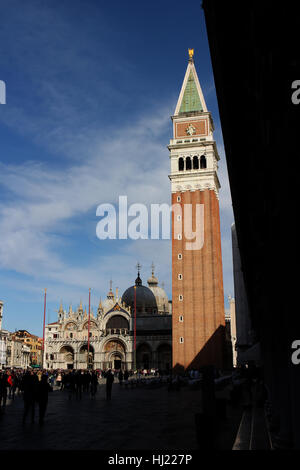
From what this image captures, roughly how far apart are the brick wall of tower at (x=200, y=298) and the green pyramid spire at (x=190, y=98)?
1331cm

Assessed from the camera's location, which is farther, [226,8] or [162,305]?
[162,305]

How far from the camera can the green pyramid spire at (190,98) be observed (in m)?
62.7

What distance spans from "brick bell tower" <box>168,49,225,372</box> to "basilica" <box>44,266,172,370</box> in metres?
13.3

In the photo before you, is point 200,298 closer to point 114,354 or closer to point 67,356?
point 114,354

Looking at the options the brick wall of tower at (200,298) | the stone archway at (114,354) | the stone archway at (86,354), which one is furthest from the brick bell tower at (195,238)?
the stone archway at (86,354)

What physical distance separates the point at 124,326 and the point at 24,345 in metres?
52.7

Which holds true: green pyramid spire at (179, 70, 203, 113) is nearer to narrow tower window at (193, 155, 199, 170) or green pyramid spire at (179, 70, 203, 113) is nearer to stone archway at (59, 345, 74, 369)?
narrow tower window at (193, 155, 199, 170)

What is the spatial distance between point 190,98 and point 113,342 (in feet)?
131

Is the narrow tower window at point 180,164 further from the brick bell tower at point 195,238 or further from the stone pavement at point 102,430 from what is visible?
the stone pavement at point 102,430

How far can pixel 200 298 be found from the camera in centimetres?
5491

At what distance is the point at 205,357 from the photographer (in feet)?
174

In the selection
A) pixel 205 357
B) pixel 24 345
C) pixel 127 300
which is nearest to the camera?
pixel 205 357
